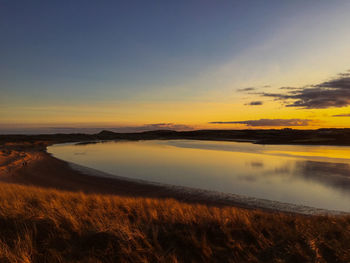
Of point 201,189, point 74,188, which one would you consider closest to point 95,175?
point 74,188

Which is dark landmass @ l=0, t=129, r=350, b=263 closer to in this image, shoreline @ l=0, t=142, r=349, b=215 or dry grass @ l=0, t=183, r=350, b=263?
dry grass @ l=0, t=183, r=350, b=263

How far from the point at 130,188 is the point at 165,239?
34.7ft

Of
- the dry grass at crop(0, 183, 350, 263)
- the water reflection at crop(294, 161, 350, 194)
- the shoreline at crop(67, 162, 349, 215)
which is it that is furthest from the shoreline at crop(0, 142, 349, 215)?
the water reflection at crop(294, 161, 350, 194)

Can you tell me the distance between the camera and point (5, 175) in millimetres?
19188

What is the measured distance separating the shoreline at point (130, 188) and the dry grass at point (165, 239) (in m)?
5.31

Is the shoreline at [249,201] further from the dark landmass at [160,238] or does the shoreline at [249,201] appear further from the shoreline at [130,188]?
the dark landmass at [160,238]

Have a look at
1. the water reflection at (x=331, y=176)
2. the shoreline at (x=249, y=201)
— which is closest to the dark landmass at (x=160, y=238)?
the shoreline at (x=249, y=201)

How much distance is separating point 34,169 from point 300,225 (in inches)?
927

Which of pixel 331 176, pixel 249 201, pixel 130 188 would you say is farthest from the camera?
pixel 331 176

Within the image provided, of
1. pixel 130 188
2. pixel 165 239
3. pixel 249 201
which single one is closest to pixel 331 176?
pixel 249 201

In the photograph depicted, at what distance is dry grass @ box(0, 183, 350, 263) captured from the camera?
14.5 ft

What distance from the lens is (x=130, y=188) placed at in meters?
15.1

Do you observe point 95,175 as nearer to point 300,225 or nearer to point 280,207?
point 280,207

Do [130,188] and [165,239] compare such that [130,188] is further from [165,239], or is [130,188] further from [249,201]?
[165,239]
